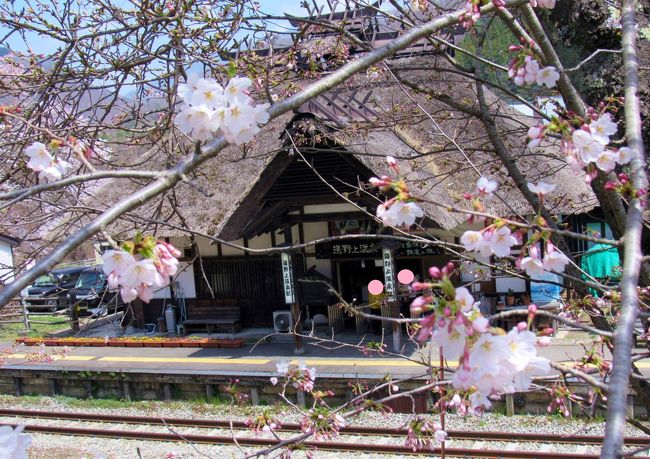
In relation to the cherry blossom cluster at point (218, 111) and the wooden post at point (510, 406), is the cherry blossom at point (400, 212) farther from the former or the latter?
the wooden post at point (510, 406)

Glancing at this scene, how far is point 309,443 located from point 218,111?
5.17m

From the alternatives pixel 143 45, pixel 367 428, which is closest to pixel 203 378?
pixel 367 428

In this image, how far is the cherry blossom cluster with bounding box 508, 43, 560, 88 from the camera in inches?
97.9

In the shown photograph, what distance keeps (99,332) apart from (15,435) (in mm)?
15102

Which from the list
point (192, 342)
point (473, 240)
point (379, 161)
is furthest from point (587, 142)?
point (192, 342)

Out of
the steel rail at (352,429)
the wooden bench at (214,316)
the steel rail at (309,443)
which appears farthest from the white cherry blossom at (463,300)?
the wooden bench at (214,316)

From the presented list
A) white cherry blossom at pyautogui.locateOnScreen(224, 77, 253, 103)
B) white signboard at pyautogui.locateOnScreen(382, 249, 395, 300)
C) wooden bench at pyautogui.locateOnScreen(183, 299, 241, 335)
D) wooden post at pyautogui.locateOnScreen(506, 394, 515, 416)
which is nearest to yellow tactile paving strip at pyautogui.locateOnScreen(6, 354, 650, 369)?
wooden post at pyautogui.locateOnScreen(506, 394, 515, 416)

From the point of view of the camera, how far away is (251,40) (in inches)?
203

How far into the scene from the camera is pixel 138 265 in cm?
161

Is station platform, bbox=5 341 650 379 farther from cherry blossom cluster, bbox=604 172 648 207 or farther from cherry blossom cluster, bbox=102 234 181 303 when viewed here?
cherry blossom cluster, bbox=102 234 181 303

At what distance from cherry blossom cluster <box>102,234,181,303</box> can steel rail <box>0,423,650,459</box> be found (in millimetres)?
4589

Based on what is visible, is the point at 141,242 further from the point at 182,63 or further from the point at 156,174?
the point at 182,63

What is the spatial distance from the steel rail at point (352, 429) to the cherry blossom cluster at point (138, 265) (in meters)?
4.87

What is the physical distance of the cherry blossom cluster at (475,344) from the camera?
1.40 m
